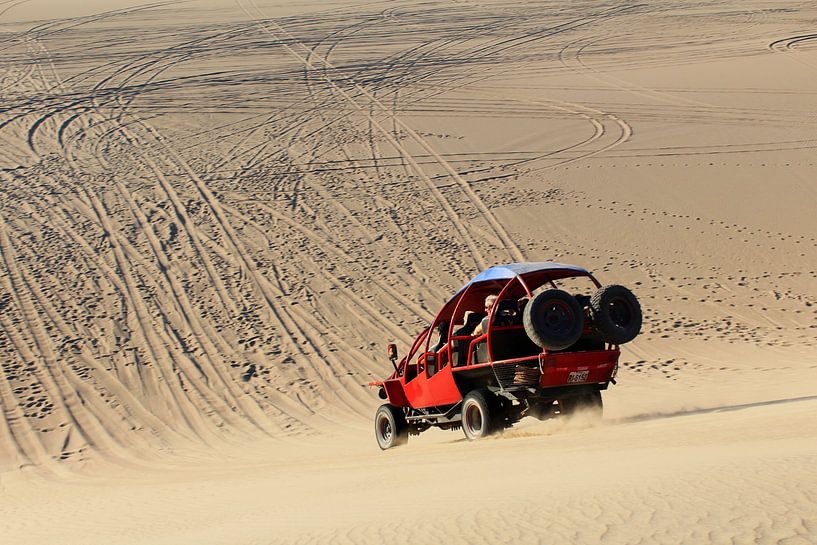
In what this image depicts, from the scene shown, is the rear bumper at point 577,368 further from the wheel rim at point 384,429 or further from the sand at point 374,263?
the wheel rim at point 384,429

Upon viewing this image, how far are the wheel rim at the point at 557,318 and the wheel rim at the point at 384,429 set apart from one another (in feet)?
9.64

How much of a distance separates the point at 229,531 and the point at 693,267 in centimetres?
1454

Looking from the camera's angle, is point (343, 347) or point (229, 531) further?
point (343, 347)

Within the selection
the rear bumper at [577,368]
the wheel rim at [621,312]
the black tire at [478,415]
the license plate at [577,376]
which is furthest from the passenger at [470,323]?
the wheel rim at [621,312]

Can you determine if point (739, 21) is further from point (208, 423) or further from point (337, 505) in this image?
point (337, 505)

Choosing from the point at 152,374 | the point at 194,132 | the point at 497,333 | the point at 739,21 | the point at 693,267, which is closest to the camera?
the point at 497,333

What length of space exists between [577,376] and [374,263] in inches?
401

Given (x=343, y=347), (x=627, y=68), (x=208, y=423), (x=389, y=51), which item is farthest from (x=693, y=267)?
(x=389, y=51)

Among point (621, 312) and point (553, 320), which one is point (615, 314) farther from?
point (553, 320)

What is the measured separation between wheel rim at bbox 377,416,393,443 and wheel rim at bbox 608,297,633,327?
10.0 feet

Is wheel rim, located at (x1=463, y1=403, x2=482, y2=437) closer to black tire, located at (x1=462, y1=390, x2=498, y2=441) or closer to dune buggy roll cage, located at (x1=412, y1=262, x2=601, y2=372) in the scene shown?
black tire, located at (x1=462, y1=390, x2=498, y2=441)

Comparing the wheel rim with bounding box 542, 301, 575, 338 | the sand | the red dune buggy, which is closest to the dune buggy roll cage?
the red dune buggy

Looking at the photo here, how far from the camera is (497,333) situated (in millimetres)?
10258

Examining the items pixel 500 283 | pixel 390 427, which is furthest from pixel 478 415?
pixel 390 427
